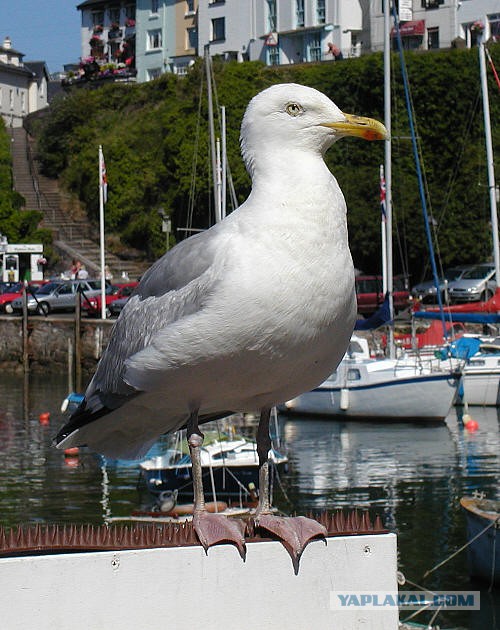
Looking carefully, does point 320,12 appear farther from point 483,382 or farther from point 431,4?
point 483,382

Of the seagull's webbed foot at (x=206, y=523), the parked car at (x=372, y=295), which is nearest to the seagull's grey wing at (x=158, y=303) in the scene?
the seagull's webbed foot at (x=206, y=523)

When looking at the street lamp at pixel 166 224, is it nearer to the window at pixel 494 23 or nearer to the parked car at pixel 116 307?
the parked car at pixel 116 307

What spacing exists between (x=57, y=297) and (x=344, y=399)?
68.1 ft

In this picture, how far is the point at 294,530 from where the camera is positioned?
513cm

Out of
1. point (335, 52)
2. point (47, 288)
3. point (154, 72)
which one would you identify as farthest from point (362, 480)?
point (154, 72)

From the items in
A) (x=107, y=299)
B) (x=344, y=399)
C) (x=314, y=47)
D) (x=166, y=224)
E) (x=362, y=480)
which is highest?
(x=314, y=47)

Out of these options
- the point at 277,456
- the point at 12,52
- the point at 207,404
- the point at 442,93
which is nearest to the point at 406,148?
the point at 442,93

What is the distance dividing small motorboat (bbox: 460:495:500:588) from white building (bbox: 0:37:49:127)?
73.4 m

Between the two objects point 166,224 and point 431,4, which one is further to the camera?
point 431,4

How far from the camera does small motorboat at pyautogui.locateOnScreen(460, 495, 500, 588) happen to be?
50.1ft

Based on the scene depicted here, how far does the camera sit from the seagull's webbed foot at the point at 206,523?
5.02 meters

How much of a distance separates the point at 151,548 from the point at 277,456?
17405 millimetres

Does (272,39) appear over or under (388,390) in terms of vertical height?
over

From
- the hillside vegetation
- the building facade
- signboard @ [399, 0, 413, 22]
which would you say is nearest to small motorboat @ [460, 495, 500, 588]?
the hillside vegetation
